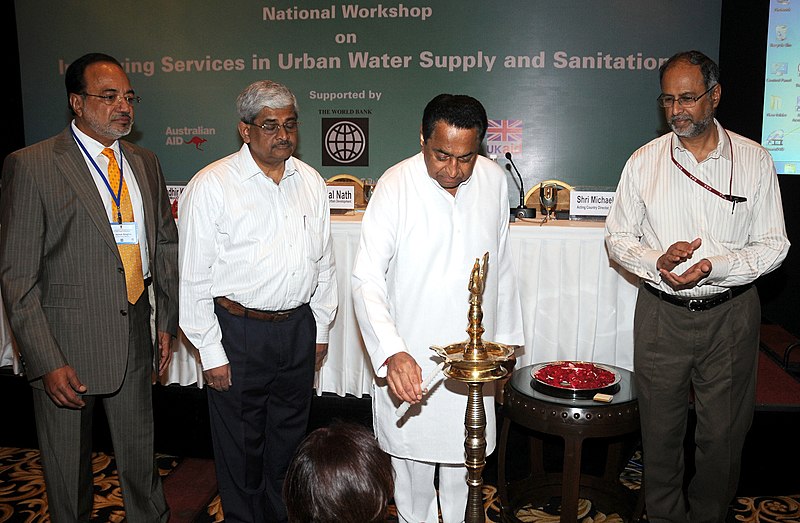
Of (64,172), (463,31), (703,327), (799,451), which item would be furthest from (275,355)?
(463,31)

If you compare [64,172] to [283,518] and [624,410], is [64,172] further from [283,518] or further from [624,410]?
[624,410]

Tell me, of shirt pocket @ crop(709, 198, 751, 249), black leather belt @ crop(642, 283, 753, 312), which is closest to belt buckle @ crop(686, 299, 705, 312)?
black leather belt @ crop(642, 283, 753, 312)

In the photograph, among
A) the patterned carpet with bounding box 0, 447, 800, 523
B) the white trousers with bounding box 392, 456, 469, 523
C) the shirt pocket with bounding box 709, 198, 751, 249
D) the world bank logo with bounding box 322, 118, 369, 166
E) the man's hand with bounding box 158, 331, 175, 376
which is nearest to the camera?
the white trousers with bounding box 392, 456, 469, 523

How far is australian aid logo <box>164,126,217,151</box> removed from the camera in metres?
6.22

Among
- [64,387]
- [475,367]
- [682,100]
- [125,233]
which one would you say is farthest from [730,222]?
[64,387]

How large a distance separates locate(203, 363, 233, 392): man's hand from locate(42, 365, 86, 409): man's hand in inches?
16.4

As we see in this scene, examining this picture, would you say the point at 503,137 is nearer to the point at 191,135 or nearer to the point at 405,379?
the point at 191,135

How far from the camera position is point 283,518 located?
9.02ft

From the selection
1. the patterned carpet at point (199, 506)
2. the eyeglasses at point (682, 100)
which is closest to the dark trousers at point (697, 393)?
the patterned carpet at point (199, 506)

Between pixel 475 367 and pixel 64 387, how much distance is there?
Result: 1.62 m

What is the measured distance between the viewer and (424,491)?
2461 mm

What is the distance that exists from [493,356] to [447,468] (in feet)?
3.78

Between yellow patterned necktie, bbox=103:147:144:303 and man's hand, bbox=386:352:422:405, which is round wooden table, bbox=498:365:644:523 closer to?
man's hand, bbox=386:352:422:405

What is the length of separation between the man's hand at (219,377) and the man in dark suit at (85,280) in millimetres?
300
